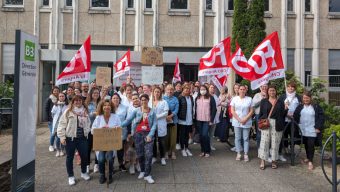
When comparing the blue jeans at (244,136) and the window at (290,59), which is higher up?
the window at (290,59)

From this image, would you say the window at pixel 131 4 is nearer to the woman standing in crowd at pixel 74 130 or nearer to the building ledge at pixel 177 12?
the building ledge at pixel 177 12

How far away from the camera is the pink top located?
30.4 ft

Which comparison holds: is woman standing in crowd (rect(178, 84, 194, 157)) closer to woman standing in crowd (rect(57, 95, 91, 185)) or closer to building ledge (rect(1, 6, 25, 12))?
woman standing in crowd (rect(57, 95, 91, 185))

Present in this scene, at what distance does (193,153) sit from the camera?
9.88 m

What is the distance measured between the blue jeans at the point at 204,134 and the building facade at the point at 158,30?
8.30 meters

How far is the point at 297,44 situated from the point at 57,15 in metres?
12.5

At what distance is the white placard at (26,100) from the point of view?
4.64m

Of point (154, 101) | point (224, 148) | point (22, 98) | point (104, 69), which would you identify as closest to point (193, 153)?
point (224, 148)

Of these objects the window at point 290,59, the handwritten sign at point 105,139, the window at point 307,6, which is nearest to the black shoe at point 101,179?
the handwritten sign at point 105,139

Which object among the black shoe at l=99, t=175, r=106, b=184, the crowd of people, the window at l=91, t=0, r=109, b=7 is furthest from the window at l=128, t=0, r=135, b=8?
the black shoe at l=99, t=175, r=106, b=184

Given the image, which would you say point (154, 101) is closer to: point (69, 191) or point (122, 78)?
point (69, 191)

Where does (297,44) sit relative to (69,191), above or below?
above

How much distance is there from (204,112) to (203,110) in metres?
Answer: 0.06

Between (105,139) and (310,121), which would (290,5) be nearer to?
(310,121)
